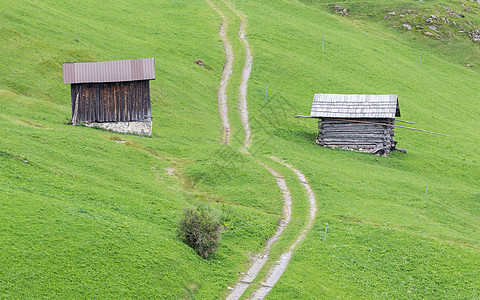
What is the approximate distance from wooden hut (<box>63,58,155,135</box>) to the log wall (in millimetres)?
16044

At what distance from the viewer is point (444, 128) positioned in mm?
58156

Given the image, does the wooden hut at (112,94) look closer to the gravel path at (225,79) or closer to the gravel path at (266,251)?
the gravel path at (225,79)

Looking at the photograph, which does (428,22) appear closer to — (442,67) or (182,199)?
(442,67)

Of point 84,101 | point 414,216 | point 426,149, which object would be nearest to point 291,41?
point 426,149

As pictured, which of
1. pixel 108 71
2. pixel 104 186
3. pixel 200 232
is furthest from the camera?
pixel 108 71

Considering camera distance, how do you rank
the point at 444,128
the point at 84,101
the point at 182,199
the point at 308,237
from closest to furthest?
1. the point at 308,237
2. the point at 182,199
3. the point at 84,101
4. the point at 444,128

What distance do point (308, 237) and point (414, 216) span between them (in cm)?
825

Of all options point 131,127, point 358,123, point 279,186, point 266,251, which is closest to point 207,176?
point 279,186

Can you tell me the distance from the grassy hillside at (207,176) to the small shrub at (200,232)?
1.83 feet

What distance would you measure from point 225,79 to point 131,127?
21.9 metres

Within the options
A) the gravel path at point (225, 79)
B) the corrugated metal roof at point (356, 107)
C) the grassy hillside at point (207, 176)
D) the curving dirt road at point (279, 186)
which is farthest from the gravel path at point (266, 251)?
the corrugated metal roof at point (356, 107)

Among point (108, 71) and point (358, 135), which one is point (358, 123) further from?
point (108, 71)

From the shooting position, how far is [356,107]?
155 ft

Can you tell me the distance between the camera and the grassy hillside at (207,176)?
2095cm
